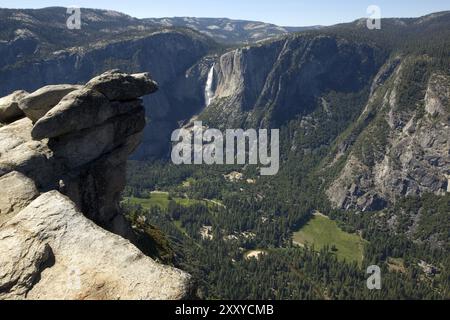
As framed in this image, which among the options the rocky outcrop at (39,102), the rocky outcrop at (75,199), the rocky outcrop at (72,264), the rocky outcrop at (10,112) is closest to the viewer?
the rocky outcrop at (72,264)

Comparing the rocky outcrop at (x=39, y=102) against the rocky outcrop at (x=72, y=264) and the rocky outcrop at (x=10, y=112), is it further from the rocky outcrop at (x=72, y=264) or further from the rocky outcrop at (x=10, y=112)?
the rocky outcrop at (x=72, y=264)

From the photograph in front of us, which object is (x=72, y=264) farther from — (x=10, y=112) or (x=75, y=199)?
(x=10, y=112)

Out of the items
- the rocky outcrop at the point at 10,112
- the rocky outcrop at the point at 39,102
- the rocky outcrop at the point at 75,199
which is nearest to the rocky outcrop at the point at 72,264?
the rocky outcrop at the point at 75,199

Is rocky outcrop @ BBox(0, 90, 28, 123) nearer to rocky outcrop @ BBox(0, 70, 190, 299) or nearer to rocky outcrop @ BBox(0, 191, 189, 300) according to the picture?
rocky outcrop @ BBox(0, 70, 190, 299)

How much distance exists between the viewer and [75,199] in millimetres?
47656

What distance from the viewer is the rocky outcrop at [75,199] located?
26308 mm

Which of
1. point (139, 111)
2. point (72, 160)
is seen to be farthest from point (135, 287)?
point (139, 111)

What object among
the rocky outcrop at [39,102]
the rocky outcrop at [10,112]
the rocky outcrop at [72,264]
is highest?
the rocky outcrop at [39,102]

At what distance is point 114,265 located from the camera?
27.3 metres

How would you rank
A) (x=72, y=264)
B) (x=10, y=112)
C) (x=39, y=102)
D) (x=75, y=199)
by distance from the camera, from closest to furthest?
1. (x=72, y=264)
2. (x=75, y=199)
3. (x=39, y=102)
4. (x=10, y=112)

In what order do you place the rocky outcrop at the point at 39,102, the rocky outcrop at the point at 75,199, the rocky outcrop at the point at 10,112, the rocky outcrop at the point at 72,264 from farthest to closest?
the rocky outcrop at the point at 10,112, the rocky outcrop at the point at 39,102, the rocky outcrop at the point at 75,199, the rocky outcrop at the point at 72,264

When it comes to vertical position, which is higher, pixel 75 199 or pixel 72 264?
pixel 72 264

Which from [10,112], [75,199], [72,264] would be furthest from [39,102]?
[72,264]
